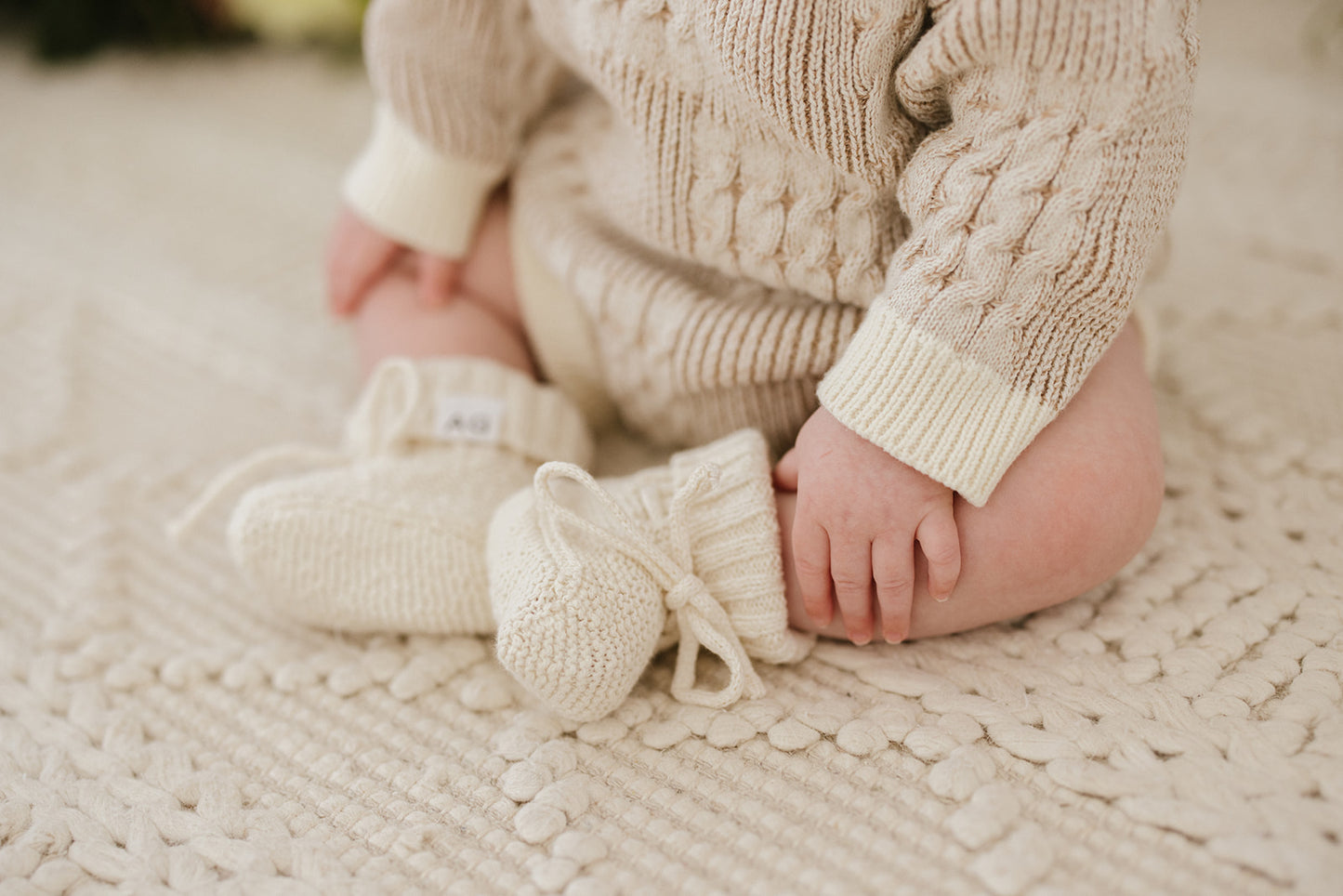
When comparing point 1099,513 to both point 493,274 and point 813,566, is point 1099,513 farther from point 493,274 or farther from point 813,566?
point 493,274

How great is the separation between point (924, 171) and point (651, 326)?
0.73 ft

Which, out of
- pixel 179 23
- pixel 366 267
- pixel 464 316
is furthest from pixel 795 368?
pixel 179 23

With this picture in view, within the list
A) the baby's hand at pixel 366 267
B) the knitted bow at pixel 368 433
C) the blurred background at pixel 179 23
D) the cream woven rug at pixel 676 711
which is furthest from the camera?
the blurred background at pixel 179 23

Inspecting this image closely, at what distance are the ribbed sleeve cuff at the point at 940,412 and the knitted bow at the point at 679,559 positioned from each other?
4.2 inches

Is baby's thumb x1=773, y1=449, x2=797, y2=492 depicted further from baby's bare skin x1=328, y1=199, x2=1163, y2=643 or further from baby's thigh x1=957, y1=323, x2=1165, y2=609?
baby's thigh x1=957, y1=323, x2=1165, y2=609

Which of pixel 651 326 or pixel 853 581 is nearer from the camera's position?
pixel 853 581

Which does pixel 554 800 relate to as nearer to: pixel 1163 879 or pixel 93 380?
pixel 1163 879

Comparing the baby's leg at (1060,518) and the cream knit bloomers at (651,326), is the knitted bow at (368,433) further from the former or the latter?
the baby's leg at (1060,518)

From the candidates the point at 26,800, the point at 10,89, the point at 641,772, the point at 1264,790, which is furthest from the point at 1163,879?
the point at 10,89

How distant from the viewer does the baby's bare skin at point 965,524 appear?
22.9 inches

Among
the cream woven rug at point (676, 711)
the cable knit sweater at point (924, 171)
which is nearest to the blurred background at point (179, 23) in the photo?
the cream woven rug at point (676, 711)

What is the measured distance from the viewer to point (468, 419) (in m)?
0.75

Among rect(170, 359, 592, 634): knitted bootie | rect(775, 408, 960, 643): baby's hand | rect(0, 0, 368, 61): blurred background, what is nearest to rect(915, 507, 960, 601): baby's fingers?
rect(775, 408, 960, 643): baby's hand

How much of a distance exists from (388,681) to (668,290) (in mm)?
318
